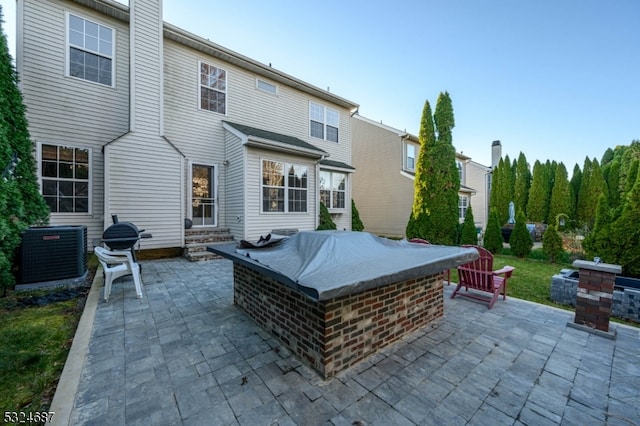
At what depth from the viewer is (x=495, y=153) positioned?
21.3 meters

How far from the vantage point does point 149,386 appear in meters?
2.11

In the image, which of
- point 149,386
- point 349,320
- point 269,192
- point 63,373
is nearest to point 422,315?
point 349,320

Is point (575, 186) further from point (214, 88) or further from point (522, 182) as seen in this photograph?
point (214, 88)

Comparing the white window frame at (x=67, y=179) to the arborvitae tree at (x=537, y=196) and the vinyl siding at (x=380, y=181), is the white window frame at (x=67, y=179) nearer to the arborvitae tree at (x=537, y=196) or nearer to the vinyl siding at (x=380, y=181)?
the vinyl siding at (x=380, y=181)

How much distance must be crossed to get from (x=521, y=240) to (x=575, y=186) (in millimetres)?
15498

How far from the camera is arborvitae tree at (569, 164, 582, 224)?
17923mm

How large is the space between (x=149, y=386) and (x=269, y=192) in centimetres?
690

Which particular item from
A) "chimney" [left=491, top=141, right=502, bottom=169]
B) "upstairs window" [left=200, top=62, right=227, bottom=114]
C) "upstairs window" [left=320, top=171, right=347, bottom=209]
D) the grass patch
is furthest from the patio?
Result: "chimney" [left=491, top=141, right=502, bottom=169]

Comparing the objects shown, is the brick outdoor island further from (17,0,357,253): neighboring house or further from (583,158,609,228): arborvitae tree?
(583,158,609,228): arborvitae tree

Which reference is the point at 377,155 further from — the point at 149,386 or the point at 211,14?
the point at 149,386

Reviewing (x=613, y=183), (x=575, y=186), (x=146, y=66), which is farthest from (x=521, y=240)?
(x=613, y=183)

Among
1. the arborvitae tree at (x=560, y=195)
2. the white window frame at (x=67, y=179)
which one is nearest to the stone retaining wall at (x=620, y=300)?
the white window frame at (x=67, y=179)

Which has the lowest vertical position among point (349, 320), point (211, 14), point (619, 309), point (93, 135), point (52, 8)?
point (619, 309)

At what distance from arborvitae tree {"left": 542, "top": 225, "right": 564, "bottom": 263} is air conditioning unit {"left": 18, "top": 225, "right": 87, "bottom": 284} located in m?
13.0
